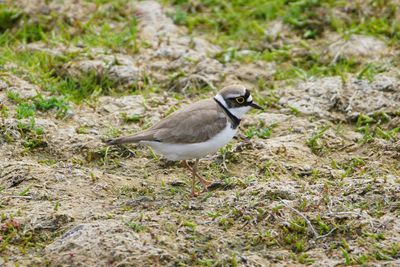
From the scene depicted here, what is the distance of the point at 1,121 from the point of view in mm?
7922

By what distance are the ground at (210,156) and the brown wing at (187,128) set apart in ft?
1.59

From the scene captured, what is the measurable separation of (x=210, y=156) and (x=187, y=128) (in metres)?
0.85

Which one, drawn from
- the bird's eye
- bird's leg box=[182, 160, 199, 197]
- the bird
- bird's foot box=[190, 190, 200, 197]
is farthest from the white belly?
the bird's eye

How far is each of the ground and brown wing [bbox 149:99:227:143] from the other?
50 cm

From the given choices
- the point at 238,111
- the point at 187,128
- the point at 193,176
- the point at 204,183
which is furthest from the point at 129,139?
the point at 238,111

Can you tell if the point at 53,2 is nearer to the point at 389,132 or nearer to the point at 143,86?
the point at 143,86

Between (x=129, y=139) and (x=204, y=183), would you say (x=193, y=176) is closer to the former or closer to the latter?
(x=204, y=183)

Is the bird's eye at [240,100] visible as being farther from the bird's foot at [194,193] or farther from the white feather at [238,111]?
the bird's foot at [194,193]

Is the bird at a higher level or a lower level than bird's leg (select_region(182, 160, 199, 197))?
higher

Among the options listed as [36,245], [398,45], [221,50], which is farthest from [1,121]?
[398,45]

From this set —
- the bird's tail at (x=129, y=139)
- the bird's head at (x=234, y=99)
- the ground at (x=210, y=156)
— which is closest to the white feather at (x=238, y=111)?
the bird's head at (x=234, y=99)

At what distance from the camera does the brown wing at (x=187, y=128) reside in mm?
7082

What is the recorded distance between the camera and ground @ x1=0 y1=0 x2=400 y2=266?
6.10m

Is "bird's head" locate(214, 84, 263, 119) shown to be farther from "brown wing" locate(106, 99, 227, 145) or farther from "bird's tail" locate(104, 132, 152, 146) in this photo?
"bird's tail" locate(104, 132, 152, 146)
